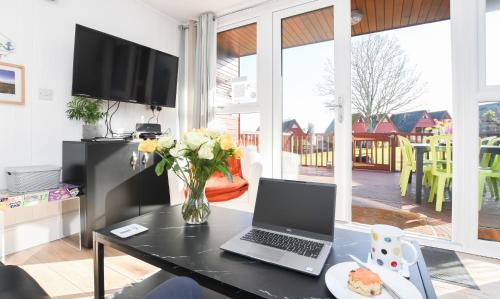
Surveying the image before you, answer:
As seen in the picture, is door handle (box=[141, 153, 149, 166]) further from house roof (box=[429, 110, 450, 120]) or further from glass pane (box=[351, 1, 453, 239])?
house roof (box=[429, 110, 450, 120])

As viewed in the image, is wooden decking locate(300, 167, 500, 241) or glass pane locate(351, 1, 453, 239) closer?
wooden decking locate(300, 167, 500, 241)

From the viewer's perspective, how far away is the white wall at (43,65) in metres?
2.11

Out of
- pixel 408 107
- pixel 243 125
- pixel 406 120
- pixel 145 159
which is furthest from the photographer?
pixel 406 120

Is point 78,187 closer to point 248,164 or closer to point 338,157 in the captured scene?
point 248,164

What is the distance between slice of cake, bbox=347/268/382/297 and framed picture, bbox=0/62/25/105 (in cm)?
267

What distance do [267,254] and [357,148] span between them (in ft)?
16.1

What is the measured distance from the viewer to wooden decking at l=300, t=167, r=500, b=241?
217 cm

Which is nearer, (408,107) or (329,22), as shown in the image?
(329,22)

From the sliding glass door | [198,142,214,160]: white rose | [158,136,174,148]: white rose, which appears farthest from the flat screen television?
[198,142,214,160]: white rose

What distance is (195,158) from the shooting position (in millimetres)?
1206

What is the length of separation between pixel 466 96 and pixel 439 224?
4.48ft

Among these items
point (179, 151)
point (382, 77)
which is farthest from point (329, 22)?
point (179, 151)

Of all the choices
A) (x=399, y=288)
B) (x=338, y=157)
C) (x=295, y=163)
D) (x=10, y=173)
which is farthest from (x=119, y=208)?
(x=399, y=288)

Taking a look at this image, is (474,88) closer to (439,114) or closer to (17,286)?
(439,114)
